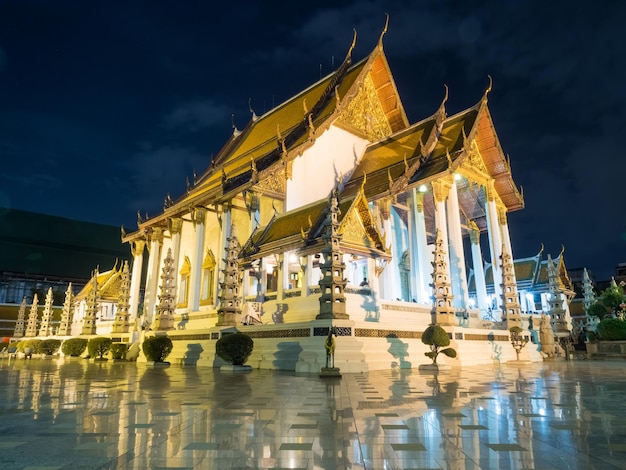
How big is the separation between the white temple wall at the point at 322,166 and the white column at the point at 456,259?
18.2 feet

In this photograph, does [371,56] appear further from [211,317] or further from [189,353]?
[189,353]

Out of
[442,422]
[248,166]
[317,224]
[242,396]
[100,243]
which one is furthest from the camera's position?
[100,243]

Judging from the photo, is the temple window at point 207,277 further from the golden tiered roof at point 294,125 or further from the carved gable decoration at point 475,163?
the carved gable decoration at point 475,163

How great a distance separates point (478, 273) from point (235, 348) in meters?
14.5

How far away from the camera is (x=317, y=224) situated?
14.2 metres

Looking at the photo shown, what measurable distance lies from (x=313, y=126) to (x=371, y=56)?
5.61 meters

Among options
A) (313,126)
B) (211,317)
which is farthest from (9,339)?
(313,126)

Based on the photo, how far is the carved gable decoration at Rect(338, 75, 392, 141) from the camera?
943 inches

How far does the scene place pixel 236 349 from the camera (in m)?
12.1

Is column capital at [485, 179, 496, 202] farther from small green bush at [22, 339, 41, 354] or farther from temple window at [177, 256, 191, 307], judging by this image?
small green bush at [22, 339, 41, 354]

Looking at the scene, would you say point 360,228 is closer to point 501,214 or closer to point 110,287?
point 501,214

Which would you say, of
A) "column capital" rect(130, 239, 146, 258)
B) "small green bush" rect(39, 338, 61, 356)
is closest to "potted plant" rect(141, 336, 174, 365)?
"small green bush" rect(39, 338, 61, 356)

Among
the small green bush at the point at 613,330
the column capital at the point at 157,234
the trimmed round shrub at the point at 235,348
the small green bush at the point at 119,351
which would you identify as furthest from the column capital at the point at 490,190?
the column capital at the point at 157,234

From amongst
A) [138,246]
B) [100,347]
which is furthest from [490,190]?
[138,246]
